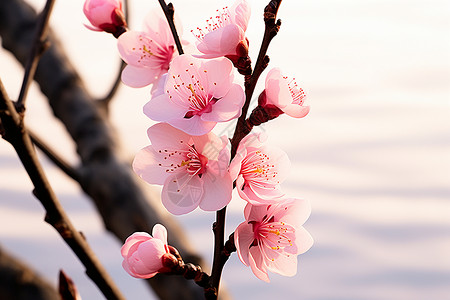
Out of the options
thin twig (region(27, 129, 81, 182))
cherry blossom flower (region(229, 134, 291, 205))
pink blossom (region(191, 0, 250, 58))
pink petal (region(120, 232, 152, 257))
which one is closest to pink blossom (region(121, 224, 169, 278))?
pink petal (region(120, 232, 152, 257))

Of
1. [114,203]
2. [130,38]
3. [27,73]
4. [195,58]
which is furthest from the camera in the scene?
[114,203]

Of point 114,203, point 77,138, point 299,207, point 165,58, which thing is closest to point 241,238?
point 299,207

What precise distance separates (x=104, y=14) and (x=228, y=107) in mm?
294

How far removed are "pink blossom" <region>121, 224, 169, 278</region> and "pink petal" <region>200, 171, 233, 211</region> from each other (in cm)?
7

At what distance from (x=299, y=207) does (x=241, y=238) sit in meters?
0.08

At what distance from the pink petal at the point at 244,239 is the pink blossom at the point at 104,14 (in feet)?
1.16

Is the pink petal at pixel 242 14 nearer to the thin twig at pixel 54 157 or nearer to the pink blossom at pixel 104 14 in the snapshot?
the pink blossom at pixel 104 14

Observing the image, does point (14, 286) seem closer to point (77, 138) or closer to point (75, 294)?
point (77, 138)

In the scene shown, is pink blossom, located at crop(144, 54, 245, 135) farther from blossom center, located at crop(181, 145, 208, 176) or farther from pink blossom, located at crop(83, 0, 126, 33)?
pink blossom, located at crop(83, 0, 126, 33)

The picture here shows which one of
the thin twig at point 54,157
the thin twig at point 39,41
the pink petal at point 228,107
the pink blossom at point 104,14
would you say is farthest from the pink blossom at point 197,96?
the thin twig at point 54,157

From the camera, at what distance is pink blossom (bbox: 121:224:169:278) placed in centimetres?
67

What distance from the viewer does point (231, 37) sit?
668 millimetres

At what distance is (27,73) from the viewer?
3.30 ft

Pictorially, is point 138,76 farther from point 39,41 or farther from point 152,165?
point 39,41
